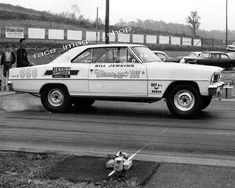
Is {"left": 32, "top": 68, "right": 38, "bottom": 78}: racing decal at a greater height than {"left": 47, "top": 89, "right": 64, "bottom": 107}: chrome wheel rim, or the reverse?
{"left": 32, "top": 68, "right": 38, "bottom": 78}: racing decal

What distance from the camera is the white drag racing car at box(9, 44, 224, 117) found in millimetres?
9734

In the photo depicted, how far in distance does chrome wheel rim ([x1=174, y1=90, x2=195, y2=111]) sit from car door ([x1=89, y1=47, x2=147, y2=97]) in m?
0.73

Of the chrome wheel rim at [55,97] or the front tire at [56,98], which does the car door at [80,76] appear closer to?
the front tire at [56,98]

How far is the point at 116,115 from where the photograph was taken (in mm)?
10516

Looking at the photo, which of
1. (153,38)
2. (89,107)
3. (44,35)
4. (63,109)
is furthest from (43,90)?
(153,38)

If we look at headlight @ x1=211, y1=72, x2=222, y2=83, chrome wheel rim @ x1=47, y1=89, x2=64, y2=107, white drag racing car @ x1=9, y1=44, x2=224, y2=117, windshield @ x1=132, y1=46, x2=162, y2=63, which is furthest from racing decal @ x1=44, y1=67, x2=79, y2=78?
headlight @ x1=211, y1=72, x2=222, y2=83

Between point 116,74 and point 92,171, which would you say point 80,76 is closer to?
point 116,74

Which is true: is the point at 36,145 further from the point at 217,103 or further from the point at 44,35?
the point at 44,35

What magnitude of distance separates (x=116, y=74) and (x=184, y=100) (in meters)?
1.63

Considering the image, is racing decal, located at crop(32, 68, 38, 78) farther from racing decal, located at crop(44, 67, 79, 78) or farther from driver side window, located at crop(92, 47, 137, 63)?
driver side window, located at crop(92, 47, 137, 63)

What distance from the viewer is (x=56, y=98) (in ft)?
35.7

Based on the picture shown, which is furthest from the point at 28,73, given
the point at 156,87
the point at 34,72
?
the point at 156,87

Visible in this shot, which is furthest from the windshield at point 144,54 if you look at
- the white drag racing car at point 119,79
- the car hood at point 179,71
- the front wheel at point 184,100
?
the front wheel at point 184,100

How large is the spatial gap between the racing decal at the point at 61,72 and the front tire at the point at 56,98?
309 mm
